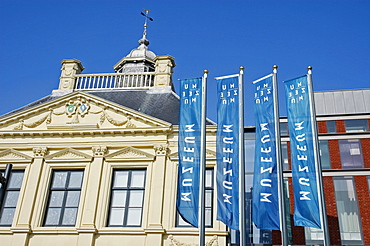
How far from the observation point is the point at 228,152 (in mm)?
13641

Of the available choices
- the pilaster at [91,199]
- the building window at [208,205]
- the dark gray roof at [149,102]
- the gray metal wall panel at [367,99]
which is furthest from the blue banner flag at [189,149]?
the gray metal wall panel at [367,99]

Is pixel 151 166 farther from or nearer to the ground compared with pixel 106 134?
nearer to the ground

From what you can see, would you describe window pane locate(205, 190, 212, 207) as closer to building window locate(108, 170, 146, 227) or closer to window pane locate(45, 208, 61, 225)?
building window locate(108, 170, 146, 227)

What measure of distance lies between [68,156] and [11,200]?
283cm

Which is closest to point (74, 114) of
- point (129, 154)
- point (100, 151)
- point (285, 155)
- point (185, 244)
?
point (100, 151)

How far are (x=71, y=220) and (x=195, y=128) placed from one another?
6.29m

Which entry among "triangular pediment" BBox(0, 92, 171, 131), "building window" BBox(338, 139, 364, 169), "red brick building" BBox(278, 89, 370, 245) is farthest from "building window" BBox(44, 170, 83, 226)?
"building window" BBox(338, 139, 364, 169)

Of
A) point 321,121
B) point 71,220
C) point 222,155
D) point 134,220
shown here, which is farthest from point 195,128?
point 321,121

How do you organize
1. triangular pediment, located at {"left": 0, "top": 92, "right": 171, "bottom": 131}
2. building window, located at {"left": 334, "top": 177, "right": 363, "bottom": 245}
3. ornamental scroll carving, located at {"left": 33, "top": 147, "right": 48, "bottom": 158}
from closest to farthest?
building window, located at {"left": 334, "top": 177, "right": 363, "bottom": 245} → ornamental scroll carving, located at {"left": 33, "top": 147, "right": 48, "bottom": 158} → triangular pediment, located at {"left": 0, "top": 92, "right": 171, "bottom": 131}

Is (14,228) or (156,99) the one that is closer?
(14,228)

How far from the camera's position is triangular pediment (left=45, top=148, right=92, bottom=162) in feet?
57.3

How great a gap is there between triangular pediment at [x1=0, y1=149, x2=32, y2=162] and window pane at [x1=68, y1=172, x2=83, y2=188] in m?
1.97

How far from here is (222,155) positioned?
13648 millimetres

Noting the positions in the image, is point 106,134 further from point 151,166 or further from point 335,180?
point 335,180
